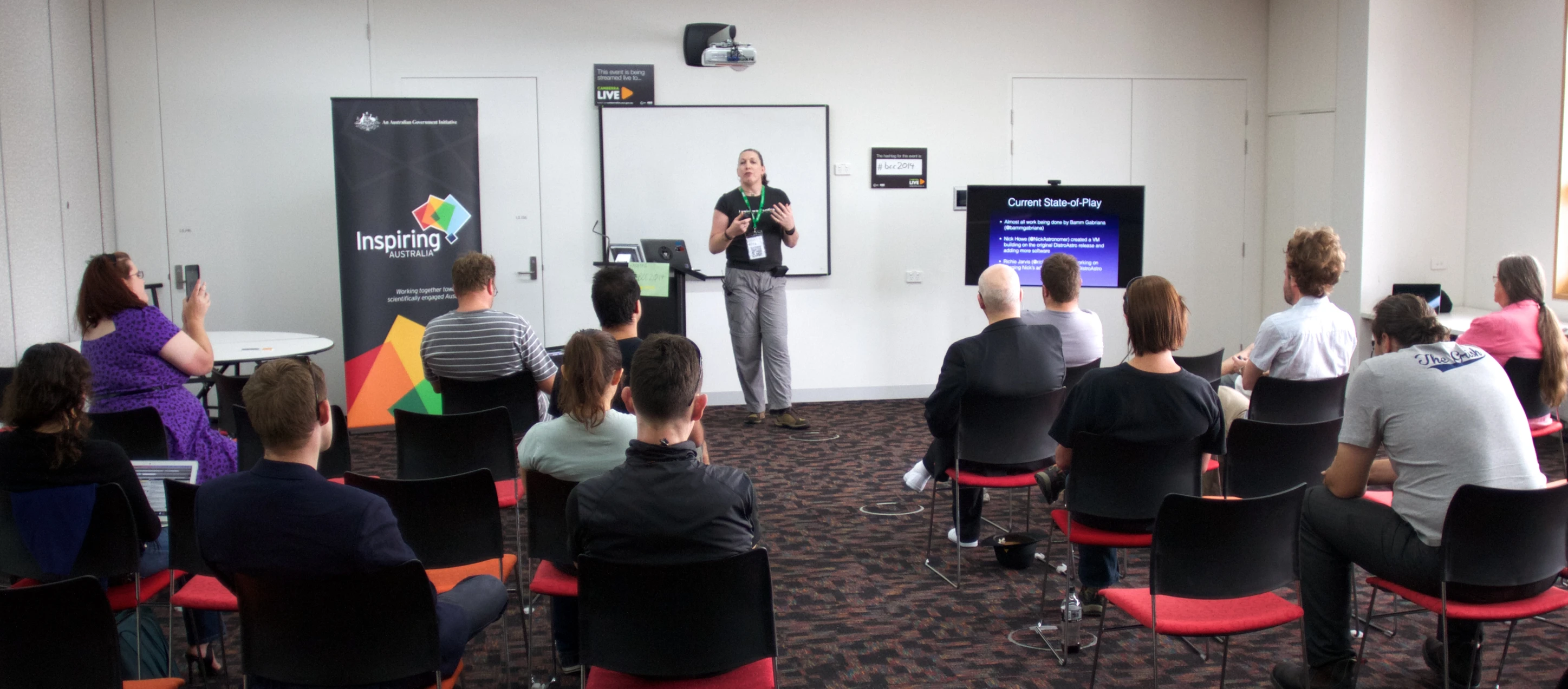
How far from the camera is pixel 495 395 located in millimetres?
4246

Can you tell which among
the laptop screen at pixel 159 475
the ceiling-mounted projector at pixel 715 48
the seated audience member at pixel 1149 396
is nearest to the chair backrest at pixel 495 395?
the laptop screen at pixel 159 475

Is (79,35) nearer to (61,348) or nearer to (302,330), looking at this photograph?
(302,330)

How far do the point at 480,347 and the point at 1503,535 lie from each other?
128 inches

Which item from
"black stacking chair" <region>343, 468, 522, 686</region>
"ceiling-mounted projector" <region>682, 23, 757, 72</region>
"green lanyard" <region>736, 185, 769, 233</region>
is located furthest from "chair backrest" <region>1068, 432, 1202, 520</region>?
"ceiling-mounted projector" <region>682, 23, 757, 72</region>

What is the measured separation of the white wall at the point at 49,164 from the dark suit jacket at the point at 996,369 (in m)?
4.71

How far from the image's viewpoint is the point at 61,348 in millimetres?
2836

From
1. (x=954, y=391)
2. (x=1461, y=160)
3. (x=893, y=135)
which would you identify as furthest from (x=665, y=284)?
(x=1461, y=160)

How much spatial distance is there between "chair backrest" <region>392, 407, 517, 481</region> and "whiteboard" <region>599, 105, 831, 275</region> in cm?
390

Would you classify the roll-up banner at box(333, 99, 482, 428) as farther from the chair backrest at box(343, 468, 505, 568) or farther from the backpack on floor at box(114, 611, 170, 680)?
the chair backrest at box(343, 468, 505, 568)

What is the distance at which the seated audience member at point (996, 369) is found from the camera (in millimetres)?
3955

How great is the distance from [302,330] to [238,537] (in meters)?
5.65

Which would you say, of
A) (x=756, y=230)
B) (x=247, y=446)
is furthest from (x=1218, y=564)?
(x=756, y=230)

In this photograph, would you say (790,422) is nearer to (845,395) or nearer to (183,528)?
(845,395)

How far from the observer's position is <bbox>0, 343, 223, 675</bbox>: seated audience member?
2.78m
